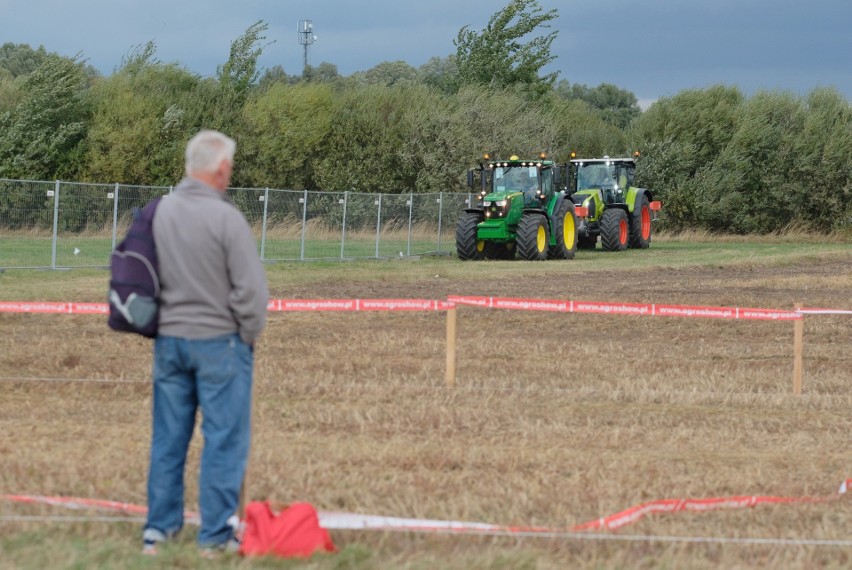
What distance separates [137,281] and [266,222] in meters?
22.6

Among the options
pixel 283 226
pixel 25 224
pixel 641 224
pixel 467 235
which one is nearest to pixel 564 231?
pixel 467 235

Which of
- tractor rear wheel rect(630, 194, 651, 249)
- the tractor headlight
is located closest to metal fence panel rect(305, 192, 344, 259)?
the tractor headlight

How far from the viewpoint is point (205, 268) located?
520 cm

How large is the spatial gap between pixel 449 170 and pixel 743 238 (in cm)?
1222

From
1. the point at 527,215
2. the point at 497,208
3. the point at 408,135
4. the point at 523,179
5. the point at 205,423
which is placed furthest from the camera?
the point at 408,135

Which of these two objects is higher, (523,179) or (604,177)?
(604,177)

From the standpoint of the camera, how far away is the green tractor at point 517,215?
98.7ft

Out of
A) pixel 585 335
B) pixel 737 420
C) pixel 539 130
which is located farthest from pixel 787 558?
pixel 539 130

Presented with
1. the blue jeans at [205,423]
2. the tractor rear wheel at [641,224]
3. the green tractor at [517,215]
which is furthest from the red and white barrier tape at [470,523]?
the tractor rear wheel at [641,224]

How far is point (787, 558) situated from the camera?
222 inches

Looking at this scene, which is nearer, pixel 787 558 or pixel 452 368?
pixel 787 558

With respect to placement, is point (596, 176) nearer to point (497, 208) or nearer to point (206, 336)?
point (497, 208)

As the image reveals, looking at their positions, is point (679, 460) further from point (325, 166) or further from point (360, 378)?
point (325, 166)

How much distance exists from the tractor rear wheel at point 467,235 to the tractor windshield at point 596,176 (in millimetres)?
6279
